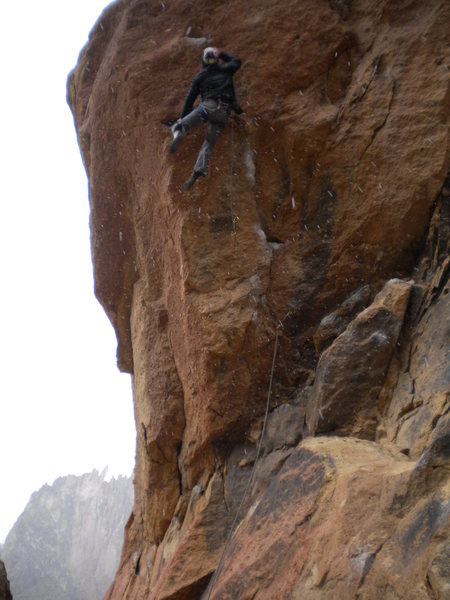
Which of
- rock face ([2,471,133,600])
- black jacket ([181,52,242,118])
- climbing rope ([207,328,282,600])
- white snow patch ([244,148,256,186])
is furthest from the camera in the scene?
rock face ([2,471,133,600])

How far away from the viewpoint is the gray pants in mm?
6715

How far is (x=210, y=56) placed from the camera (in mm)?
6750

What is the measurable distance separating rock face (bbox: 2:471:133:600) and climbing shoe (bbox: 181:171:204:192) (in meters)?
52.8

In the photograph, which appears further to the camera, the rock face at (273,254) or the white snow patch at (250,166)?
the white snow patch at (250,166)

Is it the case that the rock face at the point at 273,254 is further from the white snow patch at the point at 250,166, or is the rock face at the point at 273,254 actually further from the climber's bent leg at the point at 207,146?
the climber's bent leg at the point at 207,146

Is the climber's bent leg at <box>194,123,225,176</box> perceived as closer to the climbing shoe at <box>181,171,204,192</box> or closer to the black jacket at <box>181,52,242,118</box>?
the climbing shoe at <box>181,171,204,192</box>

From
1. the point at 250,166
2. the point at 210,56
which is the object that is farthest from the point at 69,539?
the point at 210,56

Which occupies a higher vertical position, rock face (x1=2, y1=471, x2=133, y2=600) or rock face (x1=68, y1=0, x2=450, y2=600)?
rock face (x1=68, y1=0, x2=450, y2=600)

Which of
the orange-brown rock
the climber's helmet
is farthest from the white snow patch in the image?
the orange-brown rock

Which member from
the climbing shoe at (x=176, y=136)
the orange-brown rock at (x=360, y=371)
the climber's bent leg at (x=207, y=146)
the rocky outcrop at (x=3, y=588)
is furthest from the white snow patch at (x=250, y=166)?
the rocky outcrop at (x=3, y=588)

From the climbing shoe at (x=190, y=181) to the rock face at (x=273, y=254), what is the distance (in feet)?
0.69

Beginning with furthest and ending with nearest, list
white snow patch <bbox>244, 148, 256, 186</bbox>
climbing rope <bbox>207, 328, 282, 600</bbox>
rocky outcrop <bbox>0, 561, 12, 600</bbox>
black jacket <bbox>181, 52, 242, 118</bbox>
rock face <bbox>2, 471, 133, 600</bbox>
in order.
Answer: rock face <bbox>2, 471, 133, 600</bbox> → rocky outcrop <bbox>0, 561, 12, 600</bbox> → white snow patch <bbox>244, 148, 256, 186</bbox> → black jacket <bbox>181, 52, 242, 118</bbox> → climbing rope <bbox>207, 328, 282, 600</bbox>

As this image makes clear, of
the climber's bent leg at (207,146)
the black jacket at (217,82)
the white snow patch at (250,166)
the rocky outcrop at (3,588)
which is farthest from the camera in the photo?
the rocky outcrop at (3,588)

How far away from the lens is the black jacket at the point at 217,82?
684 centimetres
